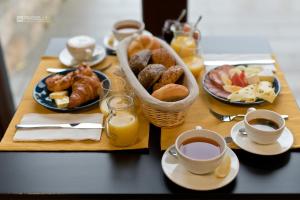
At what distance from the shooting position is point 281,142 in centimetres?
116

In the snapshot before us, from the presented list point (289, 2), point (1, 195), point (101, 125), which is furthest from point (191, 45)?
point (289, 2)

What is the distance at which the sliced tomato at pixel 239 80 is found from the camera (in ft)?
4.55

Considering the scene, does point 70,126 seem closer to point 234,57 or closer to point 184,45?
point 184,45

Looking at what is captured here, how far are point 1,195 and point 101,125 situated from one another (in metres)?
0.33

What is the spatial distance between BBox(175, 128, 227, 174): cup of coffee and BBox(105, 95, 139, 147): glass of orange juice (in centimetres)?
14

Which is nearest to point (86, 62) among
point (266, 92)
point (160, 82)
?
point (160, 82)

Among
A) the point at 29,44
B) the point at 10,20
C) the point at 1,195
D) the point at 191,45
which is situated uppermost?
the point at 191,45

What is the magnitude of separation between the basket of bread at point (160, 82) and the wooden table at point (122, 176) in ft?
0.29

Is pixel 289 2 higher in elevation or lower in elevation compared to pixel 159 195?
lower

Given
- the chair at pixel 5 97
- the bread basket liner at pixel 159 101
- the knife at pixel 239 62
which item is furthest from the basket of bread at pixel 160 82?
the chair at pixel 5 97

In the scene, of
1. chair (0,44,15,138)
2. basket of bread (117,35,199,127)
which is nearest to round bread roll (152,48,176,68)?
basket of bread (117,35,199,127)

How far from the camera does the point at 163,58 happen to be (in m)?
1.37

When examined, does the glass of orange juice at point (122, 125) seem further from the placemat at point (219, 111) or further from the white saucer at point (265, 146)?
the white saucer at point (265, 146)

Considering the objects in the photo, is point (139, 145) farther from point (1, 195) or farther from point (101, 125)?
point (1, 195)
